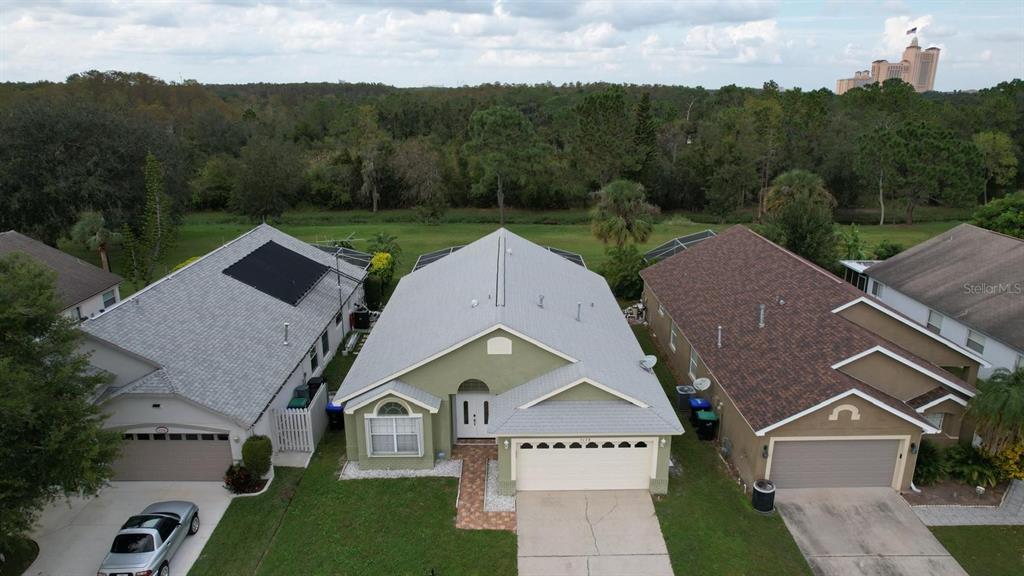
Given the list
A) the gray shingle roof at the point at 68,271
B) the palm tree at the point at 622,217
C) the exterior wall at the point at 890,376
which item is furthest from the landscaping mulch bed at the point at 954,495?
the gray shingle roof at the point at 68,271

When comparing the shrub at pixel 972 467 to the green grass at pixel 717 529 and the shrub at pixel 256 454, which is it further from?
the shrub at pixel 256 454

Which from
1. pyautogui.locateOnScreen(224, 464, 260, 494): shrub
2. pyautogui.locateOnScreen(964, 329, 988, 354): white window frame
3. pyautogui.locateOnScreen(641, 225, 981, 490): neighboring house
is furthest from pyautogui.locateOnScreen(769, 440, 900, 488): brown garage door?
pyautogui.locateOnScreen(224, 464, 260, 494): shrub

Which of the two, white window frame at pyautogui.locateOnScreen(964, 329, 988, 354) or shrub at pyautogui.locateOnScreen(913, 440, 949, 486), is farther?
white window frame at pyautogui.locateOnScreen(964, 329, 988, 354)

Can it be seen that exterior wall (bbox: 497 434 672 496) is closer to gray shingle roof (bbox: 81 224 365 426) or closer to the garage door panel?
gray shingle roof (bbox: 81 224 365 426)

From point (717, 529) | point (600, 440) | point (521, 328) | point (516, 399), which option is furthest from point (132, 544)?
point (717, 529)

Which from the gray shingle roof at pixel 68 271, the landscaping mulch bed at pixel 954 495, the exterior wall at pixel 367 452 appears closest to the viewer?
the landscaping mulch bed at pixel 954 495

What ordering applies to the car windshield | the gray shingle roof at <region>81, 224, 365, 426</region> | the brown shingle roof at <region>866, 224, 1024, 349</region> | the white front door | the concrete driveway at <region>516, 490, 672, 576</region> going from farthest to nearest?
the brown shingle roof at <region>866, 224, 1024, 349</region> < the white front door < the gray shingle roof at <region>81, 224, 365, 426</region> < the concrete driveway at <region>516, 490, 672, 576</region> < the car windshield
